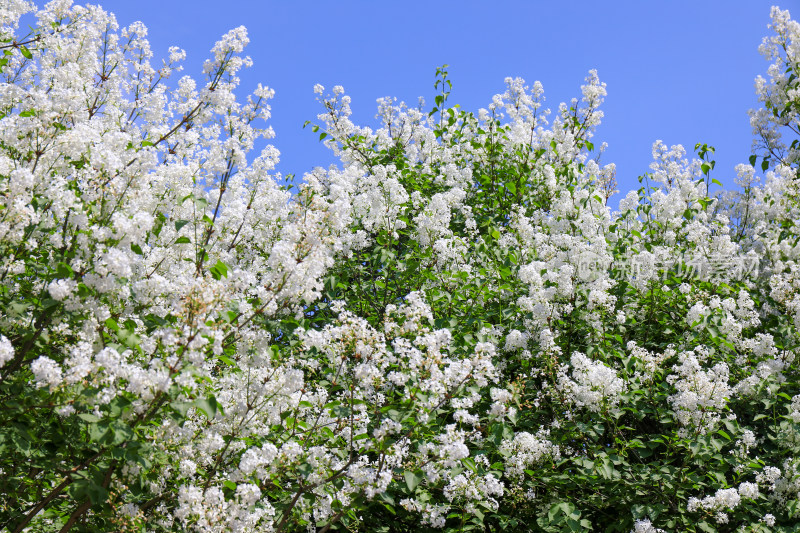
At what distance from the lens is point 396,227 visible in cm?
812

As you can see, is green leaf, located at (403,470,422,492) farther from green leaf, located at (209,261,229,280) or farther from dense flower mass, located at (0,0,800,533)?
green leaf, located at (209,261,229,280)

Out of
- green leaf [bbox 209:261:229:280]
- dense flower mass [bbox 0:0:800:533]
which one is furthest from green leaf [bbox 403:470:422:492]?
green leaf [bbox 209:261:229:280]

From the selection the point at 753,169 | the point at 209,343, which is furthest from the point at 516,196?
the point at 209,343

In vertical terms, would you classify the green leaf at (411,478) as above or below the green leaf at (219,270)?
below

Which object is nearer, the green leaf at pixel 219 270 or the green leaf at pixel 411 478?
the green leaf at pixel 219 270

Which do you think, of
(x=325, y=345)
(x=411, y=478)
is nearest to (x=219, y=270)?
(x=325, y=345)

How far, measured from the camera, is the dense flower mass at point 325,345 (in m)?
4.39

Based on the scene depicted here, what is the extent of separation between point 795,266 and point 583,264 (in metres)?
2.45

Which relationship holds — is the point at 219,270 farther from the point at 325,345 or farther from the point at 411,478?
the point at 411,478

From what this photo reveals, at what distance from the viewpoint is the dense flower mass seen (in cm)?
439

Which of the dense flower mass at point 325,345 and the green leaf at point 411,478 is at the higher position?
the dense flower mass at point 325,345

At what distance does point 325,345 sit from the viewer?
516 centimetres

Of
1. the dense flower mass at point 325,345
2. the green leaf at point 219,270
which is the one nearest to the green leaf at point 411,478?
the dense flower mass at point 325,345

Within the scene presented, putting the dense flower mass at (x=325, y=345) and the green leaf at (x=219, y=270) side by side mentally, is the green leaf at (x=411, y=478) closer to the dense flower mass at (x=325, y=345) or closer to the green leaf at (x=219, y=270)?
the dense flower mass at (x=325, y=345)
